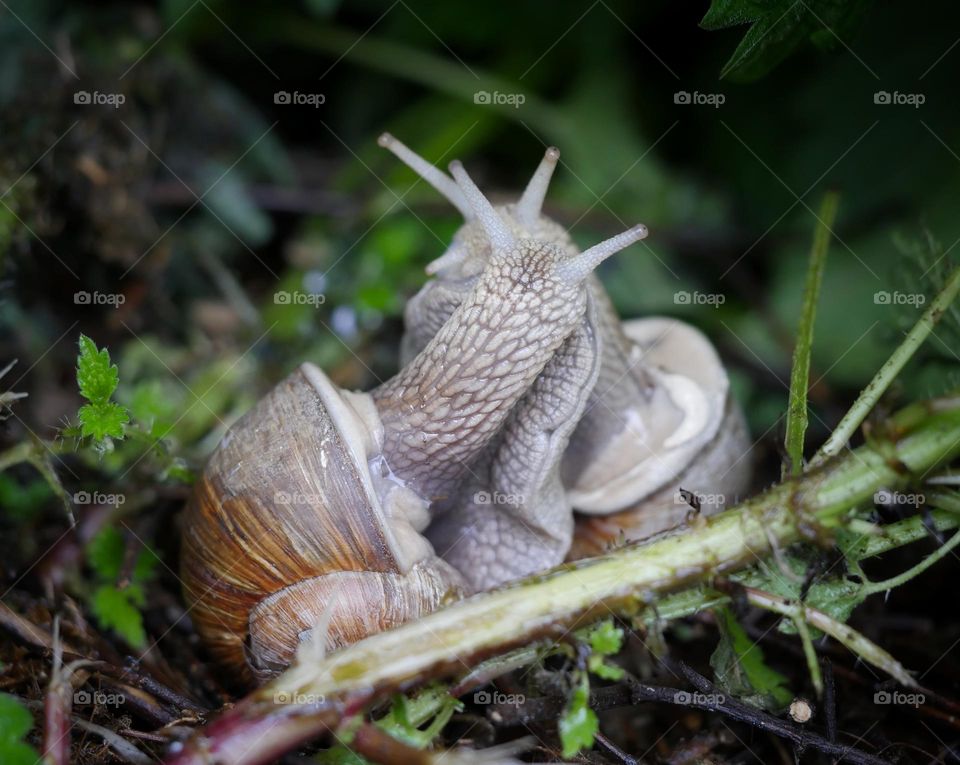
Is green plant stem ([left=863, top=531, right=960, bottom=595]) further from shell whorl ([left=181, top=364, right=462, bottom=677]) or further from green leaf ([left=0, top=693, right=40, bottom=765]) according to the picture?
green leaf ([left=0, top=693, right=40, bottom=765])

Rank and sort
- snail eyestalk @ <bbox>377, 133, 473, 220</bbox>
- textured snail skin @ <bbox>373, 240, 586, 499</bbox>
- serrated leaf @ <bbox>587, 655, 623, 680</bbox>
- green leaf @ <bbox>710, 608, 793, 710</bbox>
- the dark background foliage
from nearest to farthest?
serrated leaf @ <bbox>587, 655, 623, 680</bbox>, green leaf @ <bbox>710, 608, 793, 710</bbox>, textured snail skin @ <bbox>373, 240, 586, 499</bbox>, snail eyestalk @ <bbox>377, 133, 473, 220</bbox>, the dark background foliage

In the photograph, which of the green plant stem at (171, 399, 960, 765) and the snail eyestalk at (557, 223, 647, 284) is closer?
the green plant stem at (171, 399, 960, 765)

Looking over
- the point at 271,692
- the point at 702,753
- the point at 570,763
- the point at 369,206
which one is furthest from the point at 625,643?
the point at 369,206

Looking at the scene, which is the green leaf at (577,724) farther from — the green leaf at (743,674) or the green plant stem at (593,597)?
the green leaf at (743,674)

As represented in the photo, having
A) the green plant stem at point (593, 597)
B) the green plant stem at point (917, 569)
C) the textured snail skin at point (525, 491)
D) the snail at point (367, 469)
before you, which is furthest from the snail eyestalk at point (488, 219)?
the green plant stem at point (917, 569)

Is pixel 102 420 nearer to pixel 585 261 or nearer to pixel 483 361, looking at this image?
pixel 483 361

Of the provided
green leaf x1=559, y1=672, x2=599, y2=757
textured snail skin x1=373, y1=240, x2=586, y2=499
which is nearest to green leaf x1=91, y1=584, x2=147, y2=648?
textured snail skin x1=373, y1=240, x2=586, y2=499
